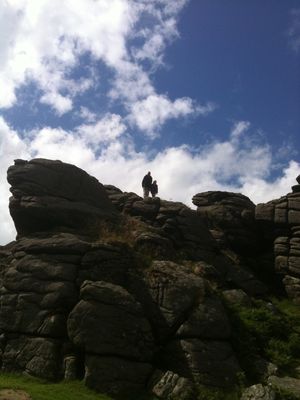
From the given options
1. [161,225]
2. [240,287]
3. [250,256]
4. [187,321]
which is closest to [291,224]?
[250,256]

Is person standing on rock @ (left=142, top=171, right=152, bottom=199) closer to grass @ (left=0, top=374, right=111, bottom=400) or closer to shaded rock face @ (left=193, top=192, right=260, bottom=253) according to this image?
shaded rock face @ (left=193, top=192, right=260, bottom=253)

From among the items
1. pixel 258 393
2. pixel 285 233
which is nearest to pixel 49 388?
pixel 258 393

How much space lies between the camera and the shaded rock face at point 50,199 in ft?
114

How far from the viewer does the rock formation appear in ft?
81.0

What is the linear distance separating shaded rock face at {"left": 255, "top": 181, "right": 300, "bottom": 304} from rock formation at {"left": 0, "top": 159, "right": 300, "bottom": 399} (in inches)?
139

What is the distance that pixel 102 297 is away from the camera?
26.3m

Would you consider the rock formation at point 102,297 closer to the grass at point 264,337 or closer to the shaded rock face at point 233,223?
the grass at point 264,337

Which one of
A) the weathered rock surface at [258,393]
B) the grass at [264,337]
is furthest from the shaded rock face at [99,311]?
the weathered rock surface at [258,393]

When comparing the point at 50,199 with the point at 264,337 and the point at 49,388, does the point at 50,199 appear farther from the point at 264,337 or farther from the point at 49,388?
the point at 264,337

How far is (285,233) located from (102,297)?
2531cm

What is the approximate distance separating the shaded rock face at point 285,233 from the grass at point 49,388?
2421 cm

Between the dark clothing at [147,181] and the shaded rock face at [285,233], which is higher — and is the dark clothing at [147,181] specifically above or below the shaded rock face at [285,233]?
above

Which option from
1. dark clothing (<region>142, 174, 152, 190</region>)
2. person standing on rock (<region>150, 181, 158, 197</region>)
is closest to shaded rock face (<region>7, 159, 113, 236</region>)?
dark clothing (<region>142, 174, 152, 190</region>)

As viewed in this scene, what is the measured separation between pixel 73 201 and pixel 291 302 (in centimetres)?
2076
